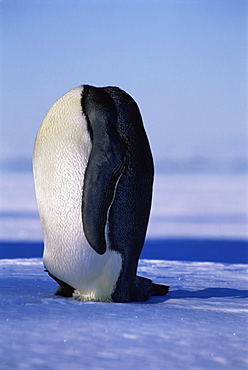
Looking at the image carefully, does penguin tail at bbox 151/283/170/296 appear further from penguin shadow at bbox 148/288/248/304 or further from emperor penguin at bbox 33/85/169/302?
emperor penguin at bbox 33/85/169/302

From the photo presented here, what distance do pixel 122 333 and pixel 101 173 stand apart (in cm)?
91

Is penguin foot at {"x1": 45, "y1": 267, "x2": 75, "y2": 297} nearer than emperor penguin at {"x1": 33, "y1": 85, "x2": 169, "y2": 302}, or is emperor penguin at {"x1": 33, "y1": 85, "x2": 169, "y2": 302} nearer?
emperor penguin at {"x1": 33, "y1": 85, "x2": 169, "y2": 302}

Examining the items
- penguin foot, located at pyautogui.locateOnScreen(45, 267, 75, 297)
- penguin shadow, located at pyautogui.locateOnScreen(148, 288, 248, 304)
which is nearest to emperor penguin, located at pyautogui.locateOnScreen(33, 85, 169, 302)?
penguin foot, located at pyautogui.locateOnScreen(45, 267, 75, 297)

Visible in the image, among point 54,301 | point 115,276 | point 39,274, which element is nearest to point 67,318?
point 54,301

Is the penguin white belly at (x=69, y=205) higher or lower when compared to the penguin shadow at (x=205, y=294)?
higher

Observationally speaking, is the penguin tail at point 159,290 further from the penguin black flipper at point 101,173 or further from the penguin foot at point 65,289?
the penguin black flipper at point 101,173

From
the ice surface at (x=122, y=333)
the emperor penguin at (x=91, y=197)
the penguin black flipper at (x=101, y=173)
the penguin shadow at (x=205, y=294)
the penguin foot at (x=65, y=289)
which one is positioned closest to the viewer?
the ice surface at (x=122, y=333)

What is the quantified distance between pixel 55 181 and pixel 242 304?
1182mm

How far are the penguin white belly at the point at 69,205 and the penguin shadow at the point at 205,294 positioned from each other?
377mm

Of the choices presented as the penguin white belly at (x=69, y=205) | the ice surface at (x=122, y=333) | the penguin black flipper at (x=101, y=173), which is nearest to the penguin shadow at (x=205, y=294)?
the ice surface at (x=122, y=333)

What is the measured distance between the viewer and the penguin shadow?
3.32 meters

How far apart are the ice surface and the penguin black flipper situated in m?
0.37

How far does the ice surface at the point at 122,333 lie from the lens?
5.92ft

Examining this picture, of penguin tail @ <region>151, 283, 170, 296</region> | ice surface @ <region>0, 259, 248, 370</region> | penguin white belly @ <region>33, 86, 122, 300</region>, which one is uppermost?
penguin white belly @ <region>33, 86, 122, 300</region>
